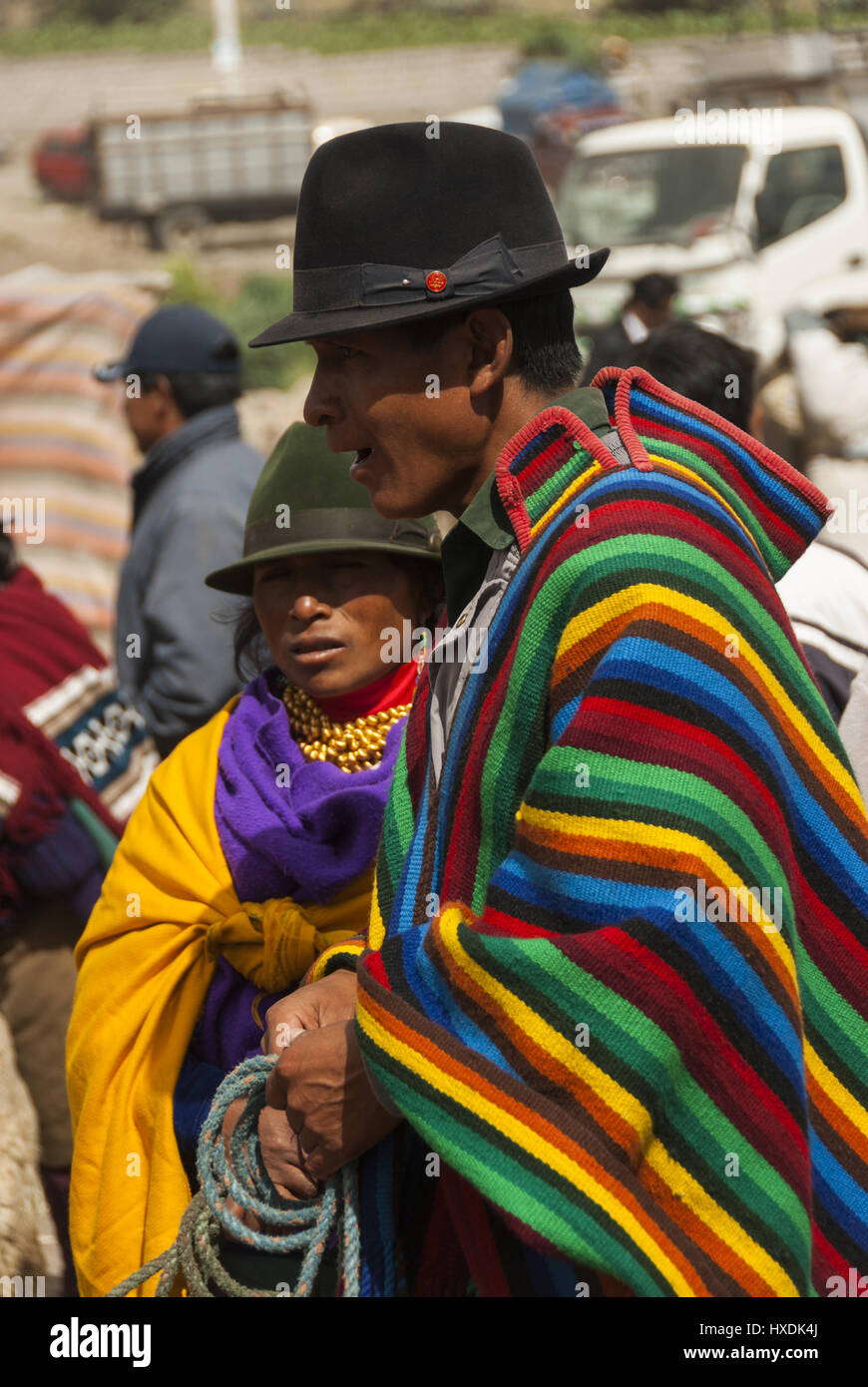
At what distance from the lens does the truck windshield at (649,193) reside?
41.1 ft

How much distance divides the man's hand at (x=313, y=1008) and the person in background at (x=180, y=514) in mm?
2245

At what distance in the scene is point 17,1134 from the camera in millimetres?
3242

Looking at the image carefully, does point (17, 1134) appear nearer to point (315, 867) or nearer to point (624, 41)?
point (315, 867)

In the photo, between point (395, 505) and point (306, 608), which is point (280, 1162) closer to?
point (395, 505)

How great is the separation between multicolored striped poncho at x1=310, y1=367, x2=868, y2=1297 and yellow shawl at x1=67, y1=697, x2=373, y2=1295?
69 cm

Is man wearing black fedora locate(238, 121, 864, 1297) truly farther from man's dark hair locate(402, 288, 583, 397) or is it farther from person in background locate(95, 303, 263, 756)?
person in background locate(95, 303, 263, 756)

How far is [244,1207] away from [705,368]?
2.11 m

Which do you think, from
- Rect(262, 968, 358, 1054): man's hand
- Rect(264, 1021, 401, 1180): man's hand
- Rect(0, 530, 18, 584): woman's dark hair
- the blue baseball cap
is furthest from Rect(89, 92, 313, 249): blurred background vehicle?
Rect(264, 1021, 401, 1180): man's hand

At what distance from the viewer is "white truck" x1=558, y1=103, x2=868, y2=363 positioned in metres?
11.9

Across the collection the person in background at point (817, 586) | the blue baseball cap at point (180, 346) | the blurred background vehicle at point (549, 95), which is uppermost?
the blurred background vehicle at point (549, 95)

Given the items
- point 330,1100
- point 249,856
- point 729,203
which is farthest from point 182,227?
point 330,1100

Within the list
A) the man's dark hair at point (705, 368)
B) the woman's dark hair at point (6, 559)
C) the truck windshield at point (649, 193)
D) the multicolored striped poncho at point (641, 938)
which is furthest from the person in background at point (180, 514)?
the truck windshield at point (649, 193)

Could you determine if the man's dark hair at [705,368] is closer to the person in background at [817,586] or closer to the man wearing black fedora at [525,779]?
the person in background at [817,586]
